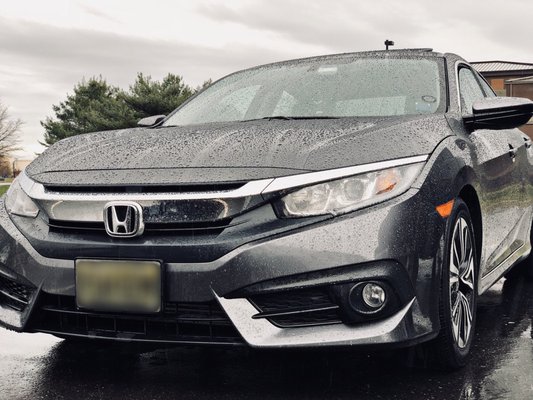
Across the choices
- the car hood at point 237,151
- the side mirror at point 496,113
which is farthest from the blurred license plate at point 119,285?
the side mirror at point 496,113

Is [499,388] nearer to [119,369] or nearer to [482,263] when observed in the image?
[482,263]


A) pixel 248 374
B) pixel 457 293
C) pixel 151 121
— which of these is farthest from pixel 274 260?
pixel 151 121

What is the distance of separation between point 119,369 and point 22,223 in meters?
0.79

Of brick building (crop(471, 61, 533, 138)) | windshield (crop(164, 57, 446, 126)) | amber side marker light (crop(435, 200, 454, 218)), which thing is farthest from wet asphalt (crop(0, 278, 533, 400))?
brick building (crop(471, 61, 533, 138))

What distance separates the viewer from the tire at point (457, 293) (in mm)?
3100

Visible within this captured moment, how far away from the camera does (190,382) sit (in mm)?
3207

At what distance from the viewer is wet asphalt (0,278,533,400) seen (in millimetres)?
3055

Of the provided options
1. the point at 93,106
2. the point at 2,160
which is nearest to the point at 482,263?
the point at 93,106

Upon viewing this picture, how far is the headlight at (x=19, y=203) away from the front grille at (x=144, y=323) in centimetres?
37

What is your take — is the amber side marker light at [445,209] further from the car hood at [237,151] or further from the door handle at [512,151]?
the door handle at [512,151]

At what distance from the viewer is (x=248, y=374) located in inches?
130

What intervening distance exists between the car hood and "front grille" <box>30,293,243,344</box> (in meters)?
0.46

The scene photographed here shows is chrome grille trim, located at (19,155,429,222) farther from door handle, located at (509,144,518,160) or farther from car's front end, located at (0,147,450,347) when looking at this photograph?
door handle, located at (509,144,518,160)

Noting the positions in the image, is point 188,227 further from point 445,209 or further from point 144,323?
point 445,209
